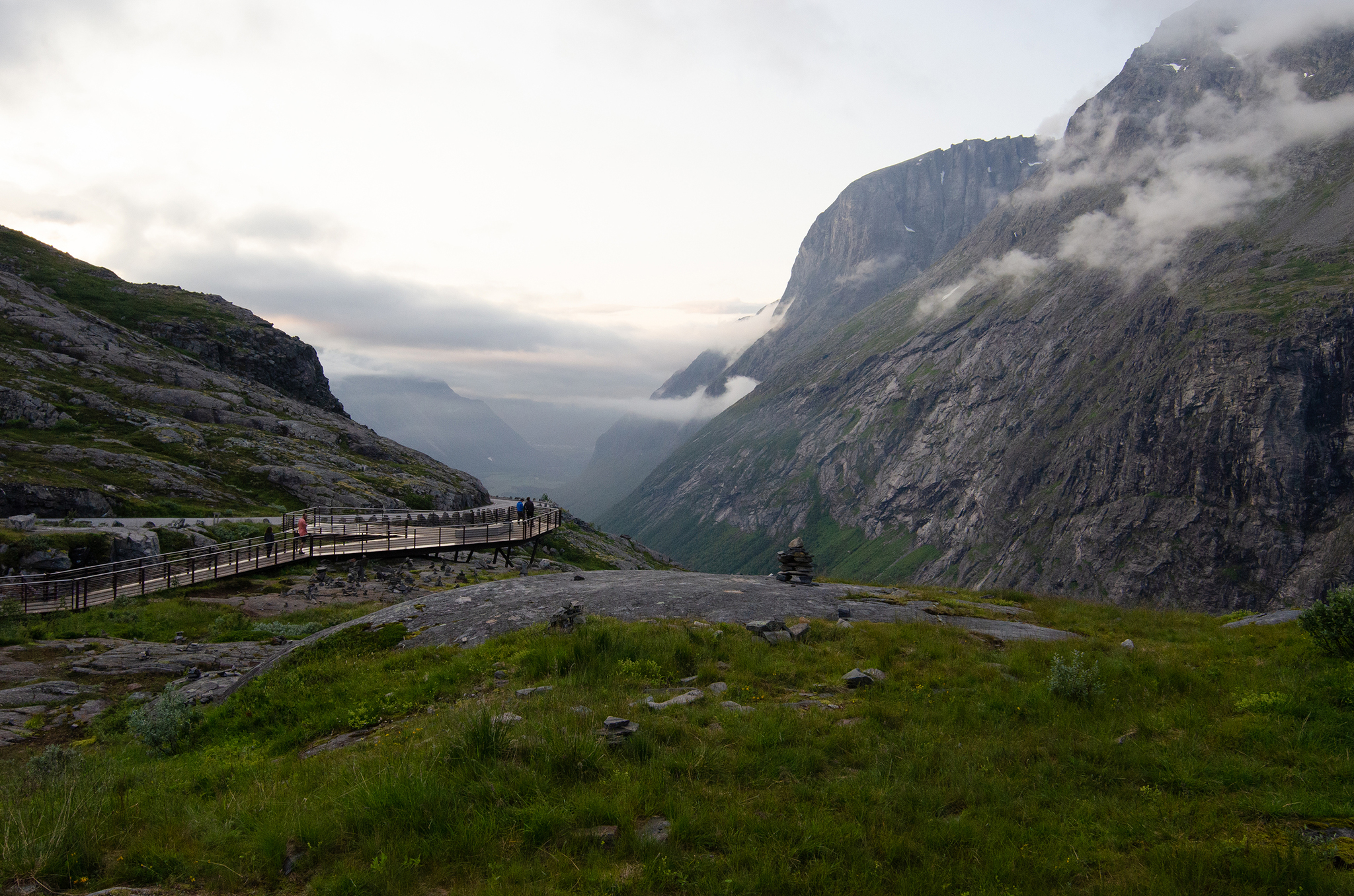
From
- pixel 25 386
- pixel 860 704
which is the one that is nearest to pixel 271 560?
pixel 860 704

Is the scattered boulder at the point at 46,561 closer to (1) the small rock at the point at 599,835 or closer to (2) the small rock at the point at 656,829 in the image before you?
(1) the small rock at the point at 599,835

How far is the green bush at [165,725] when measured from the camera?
13.9 m

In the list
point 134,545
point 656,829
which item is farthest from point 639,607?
point 134,545

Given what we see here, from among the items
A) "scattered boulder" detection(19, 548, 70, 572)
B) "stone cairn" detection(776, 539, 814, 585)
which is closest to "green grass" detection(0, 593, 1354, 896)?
"stone cairn" detection(776, 539, 814, 585)

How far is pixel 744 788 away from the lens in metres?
9.63

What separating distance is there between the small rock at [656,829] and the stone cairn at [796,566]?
695 inches

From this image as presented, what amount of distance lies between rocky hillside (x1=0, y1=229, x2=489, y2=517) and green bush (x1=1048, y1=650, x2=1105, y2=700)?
62.1m

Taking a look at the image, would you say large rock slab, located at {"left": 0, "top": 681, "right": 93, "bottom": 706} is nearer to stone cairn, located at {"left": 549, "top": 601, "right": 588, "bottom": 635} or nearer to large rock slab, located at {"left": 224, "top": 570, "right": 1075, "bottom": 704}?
large rock slab, located at {"left": 224, "top": 570, "right": 1075, "bottom": 704}

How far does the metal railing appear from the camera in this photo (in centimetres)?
2794

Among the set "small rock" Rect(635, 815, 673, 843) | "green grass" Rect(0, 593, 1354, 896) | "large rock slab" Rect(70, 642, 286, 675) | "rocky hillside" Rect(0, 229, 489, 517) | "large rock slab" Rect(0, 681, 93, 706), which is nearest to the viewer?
"green grass" Rect(0, 593, 1354, 896)

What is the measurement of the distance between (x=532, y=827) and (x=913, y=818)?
5270 millimetres

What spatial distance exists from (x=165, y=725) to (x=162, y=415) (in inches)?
3474

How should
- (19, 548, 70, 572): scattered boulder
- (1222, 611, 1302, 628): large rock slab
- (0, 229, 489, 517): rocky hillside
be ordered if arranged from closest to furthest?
(1222, 611, 1302, 628): large rock slab, (19, 548, 70, 572): scattered boulder, (0, 229, 489, 517): rocky hillside

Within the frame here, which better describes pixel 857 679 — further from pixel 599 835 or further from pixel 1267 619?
pixel 1267 619
